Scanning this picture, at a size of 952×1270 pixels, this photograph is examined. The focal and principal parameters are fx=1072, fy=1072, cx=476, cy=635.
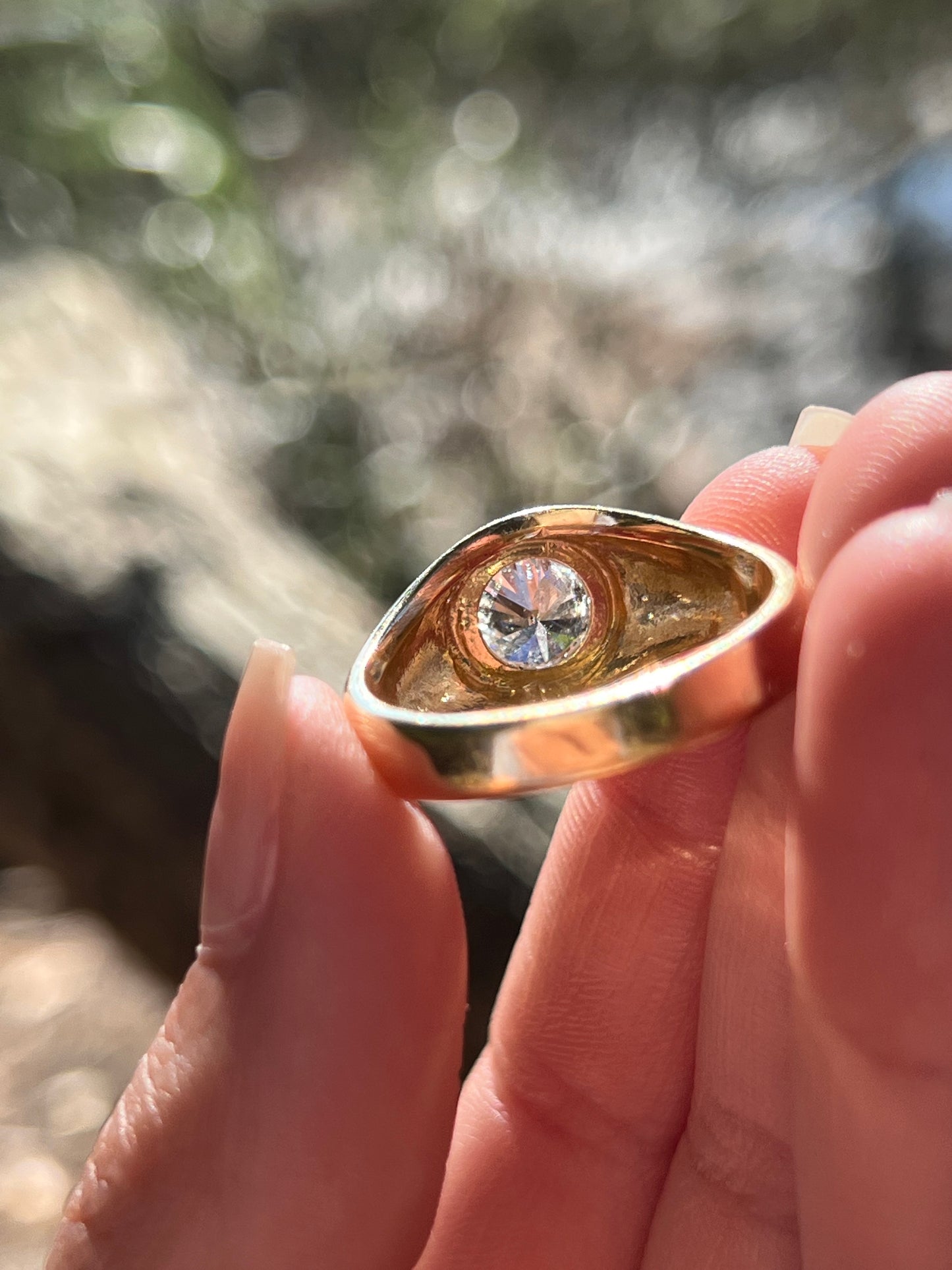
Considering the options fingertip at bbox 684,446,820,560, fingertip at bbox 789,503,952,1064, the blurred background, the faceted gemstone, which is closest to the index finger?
fingertip at bbox 684,446,820,560

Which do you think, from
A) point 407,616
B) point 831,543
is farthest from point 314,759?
point 831,543

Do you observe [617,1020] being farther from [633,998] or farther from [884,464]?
[884,464]

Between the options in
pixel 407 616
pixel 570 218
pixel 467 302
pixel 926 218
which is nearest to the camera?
pixel 407 616

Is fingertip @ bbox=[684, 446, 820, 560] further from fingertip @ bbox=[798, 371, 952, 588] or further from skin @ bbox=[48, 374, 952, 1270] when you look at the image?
fingertip @ bbox=[798, 371, 952, 588]

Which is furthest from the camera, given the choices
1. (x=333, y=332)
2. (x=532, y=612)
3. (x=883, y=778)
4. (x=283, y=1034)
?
(x=333, y=332)

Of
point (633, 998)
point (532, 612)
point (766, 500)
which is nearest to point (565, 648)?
point (532, 612)

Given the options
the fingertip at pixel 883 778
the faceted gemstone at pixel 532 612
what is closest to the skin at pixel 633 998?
the fingertip at pixel 883 778

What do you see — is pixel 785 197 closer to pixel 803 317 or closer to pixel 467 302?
pixel 803 317
